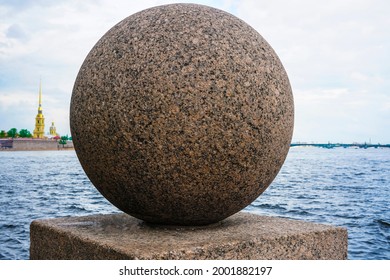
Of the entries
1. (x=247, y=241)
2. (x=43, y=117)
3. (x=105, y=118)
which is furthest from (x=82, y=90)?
(x=43, y=117)

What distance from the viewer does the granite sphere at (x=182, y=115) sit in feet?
12.4

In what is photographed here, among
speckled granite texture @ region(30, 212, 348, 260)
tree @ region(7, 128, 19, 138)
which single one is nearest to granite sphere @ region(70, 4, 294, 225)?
speckled granite texture @ region(30, 212, 348, 260)

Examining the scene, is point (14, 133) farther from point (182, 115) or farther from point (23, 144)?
point (182, 115)

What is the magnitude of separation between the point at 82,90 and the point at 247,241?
75.3 inches

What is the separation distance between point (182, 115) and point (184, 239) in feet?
3.27

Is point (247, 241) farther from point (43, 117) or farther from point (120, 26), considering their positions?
point (43, 117)

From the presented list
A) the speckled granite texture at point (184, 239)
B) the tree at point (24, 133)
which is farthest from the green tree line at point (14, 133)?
the speckled granite texture at point (184, 239)

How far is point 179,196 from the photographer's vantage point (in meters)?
3.97

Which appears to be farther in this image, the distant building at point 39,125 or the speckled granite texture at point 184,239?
the distant building at point 39,125

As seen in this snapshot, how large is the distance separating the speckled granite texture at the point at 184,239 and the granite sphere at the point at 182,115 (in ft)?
0.74

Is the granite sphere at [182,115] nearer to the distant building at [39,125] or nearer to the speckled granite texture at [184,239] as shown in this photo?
the speckled granite texture at [184,239]

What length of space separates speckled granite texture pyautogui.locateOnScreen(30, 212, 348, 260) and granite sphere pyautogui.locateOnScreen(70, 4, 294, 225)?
224mm

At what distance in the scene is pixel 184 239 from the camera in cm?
388
